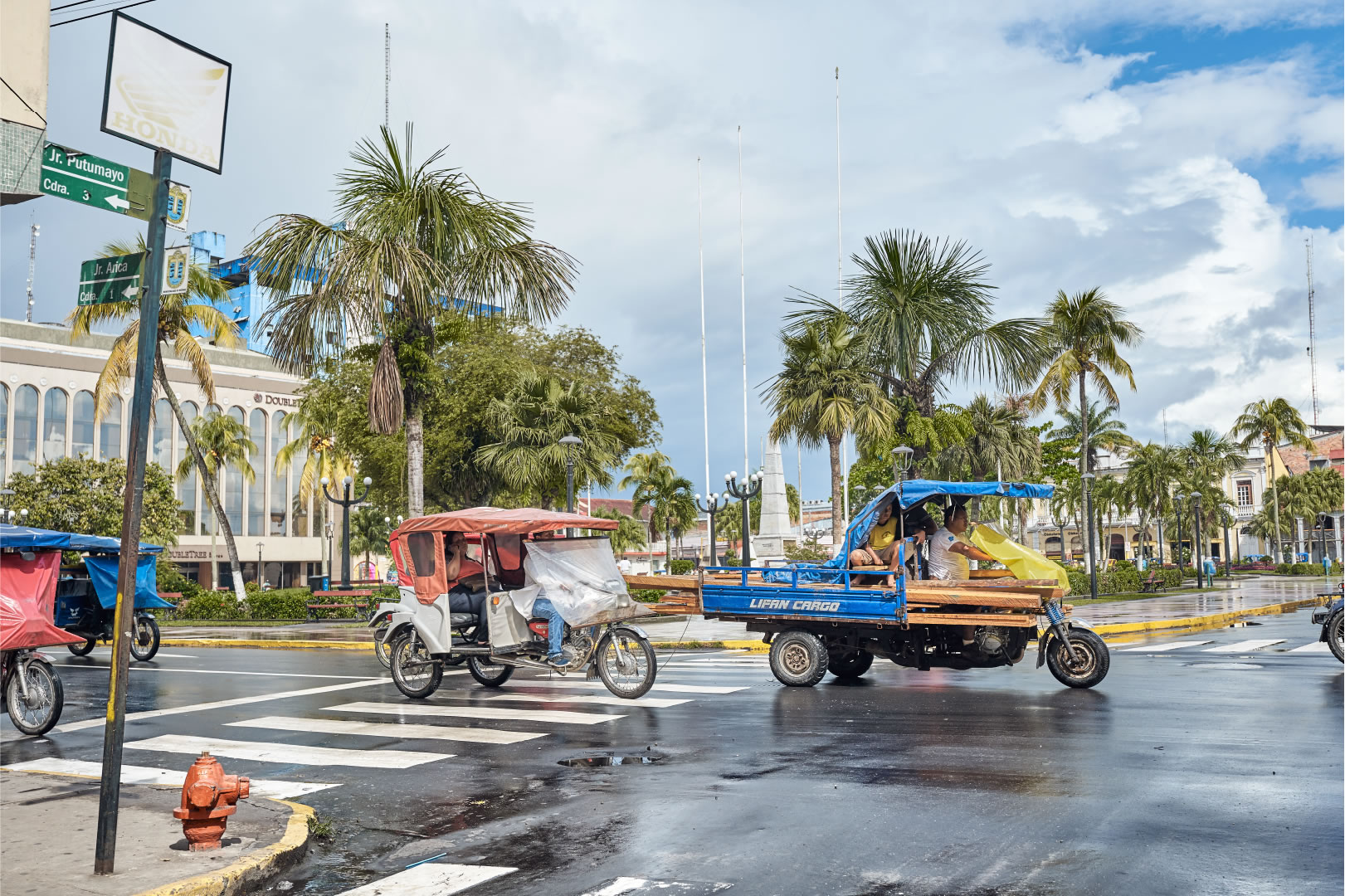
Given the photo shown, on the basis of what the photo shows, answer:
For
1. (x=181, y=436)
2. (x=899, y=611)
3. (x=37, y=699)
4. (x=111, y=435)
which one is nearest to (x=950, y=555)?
(x=899, y=611)

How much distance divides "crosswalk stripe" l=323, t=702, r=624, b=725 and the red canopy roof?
2.13 m

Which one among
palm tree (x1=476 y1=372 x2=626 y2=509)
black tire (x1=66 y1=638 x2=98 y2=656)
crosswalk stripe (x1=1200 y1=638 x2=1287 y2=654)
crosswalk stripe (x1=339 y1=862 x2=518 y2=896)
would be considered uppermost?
palm tree (x1=476 y1=372 x2=626 y2=509)

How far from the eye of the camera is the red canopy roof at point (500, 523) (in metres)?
13.9

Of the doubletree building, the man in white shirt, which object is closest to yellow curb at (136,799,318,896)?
the man in white shirt

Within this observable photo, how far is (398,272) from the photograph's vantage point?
2134 cm

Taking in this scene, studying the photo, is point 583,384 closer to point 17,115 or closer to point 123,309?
point 123,309

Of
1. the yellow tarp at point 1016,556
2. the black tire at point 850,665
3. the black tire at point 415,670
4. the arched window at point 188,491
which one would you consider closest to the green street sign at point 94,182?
the black tire at point 415,670

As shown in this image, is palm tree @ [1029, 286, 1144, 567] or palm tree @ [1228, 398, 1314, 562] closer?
palm tree @ [1029, 286, 1144, 567]

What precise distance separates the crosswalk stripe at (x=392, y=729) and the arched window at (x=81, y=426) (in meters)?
68.6

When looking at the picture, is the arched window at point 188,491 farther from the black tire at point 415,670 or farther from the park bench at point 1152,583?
the black tire at point 415,670

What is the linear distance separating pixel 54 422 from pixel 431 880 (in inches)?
2988

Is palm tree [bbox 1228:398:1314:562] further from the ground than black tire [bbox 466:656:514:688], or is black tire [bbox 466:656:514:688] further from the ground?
palm tree [bbox 1228:398:1314:562]

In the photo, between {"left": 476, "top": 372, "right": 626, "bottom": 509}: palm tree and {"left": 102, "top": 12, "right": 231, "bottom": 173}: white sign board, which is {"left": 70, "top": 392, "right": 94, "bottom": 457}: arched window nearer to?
{"left": 476, "top": 372, "right": 626, "bottom": 509}: palm tree

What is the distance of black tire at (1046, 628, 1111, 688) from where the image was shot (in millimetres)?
13016
